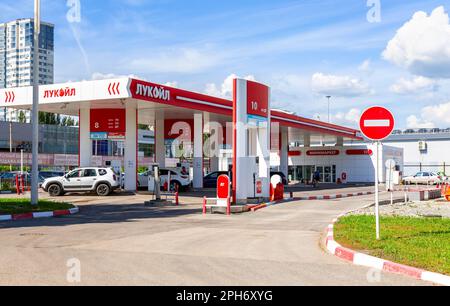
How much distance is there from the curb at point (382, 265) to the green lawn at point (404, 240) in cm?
24

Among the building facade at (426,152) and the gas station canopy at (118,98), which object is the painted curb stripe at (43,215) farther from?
the building facade at (426,152)

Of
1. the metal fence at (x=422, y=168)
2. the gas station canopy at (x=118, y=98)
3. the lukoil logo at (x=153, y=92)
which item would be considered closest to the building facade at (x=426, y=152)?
the metal fence at (x=422, y=168)

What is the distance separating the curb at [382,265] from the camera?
7.49 m

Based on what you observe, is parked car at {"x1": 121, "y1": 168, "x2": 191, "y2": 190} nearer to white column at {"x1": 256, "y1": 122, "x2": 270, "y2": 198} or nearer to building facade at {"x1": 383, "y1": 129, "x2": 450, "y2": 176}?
white column at {"x1": 256, "y1": 122, "x2": 270, "y2": 198}

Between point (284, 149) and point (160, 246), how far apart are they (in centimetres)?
4113

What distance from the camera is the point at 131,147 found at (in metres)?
30.5

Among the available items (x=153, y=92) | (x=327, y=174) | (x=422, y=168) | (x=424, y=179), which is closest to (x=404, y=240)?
(x=153, y=92)

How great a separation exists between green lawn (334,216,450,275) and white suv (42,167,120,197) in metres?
15.8

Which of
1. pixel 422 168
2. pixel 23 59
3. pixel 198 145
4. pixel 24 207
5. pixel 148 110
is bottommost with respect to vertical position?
pixel 24 207

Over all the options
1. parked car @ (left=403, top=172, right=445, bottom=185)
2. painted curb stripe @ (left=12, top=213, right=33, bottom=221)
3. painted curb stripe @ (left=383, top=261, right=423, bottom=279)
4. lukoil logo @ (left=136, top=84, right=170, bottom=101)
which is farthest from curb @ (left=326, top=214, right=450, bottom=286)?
parked car @ (left=403, top=172, right=445, bottom=185)

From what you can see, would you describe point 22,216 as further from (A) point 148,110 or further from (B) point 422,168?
(B) point 422,168

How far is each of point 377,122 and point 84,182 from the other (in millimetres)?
19765

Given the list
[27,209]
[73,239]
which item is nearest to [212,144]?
[27,209]
